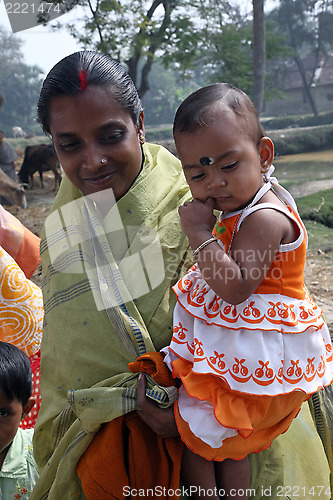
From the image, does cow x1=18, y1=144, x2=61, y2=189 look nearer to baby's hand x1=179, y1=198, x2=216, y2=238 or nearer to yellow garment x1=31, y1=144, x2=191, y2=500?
yellow garment x1=31, y1=144, x2=191, y2=500

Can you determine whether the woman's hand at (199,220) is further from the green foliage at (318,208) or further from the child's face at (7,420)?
the green foliage at (318,208)

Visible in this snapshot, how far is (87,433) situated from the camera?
1767 millimetres

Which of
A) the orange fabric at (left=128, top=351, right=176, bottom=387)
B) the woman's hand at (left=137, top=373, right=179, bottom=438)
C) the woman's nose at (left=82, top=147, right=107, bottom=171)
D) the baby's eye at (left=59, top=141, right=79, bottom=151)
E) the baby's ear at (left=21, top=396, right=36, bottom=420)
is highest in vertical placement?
the baby's eye at (left=59, top=141, right=79, bottom=151)

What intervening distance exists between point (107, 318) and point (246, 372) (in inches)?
24.6

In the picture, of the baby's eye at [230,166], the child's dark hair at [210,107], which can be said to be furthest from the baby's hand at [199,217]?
the child's dark hair at [210,107]

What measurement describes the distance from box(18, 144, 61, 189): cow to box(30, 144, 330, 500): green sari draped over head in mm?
12619

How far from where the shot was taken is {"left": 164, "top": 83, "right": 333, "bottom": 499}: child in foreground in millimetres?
1554

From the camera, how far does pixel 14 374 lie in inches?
92.7

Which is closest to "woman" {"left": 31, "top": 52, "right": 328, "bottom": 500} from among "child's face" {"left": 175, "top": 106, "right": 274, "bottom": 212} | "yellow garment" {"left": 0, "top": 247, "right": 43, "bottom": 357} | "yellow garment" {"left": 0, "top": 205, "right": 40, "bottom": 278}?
"child's face" {"left": 175, "top": 106, "right": 274, "bottom": 212}

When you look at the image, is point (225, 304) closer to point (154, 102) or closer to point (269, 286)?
point (269, 286)

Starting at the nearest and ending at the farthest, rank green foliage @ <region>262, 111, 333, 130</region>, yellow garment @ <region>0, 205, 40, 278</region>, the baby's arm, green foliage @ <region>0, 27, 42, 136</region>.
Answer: the baby's arm
yellow garment @ <region>0, 205, 40, 278</region>
green foliage @ <region>262, 111, 333, 130</region>
green foliage @ <region>0, 27, 42, 136</region>

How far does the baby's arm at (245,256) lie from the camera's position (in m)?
1.53

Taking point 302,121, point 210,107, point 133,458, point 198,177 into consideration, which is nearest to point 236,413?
point 133,458

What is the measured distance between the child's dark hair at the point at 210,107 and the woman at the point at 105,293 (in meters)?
0.36
